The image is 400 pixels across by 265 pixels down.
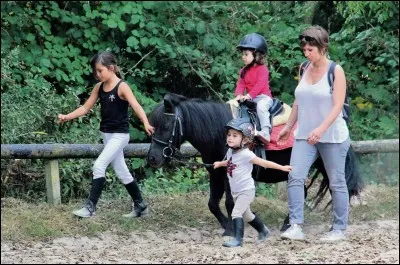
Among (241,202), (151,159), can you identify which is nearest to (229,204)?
(241,202)

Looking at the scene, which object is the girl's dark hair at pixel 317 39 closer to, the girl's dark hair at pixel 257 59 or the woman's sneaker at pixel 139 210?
the girl's dark hair at pixel 257 59

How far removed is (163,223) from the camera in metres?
7.48

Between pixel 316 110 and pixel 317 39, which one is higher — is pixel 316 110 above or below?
below

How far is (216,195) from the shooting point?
7.32 metres

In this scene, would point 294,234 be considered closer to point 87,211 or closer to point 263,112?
point 263,112

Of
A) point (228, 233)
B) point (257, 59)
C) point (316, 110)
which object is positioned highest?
point (257, 59)

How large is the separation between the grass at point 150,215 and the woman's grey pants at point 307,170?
120 centimetres

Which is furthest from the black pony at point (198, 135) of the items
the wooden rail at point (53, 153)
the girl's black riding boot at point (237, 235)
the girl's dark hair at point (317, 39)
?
the girl's dark hair at point (317, 39)

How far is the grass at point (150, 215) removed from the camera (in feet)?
21.9

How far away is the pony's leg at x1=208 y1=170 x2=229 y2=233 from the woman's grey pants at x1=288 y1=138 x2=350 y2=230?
0.88 meters

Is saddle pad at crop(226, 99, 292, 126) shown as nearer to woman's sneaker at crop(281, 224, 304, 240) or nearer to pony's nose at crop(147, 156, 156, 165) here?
pony's nose at crop(147, 156, 156, 165)

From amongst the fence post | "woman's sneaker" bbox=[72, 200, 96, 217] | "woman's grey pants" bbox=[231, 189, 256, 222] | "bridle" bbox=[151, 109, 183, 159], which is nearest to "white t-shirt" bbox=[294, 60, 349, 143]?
"woman's grey pants" bbox=[231, 189, 256, 222]

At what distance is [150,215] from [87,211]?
854 millimetres

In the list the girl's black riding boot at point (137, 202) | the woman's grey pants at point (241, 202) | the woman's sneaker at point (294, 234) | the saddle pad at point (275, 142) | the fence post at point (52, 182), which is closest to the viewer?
the woman's grey pants at point (241, 202)
